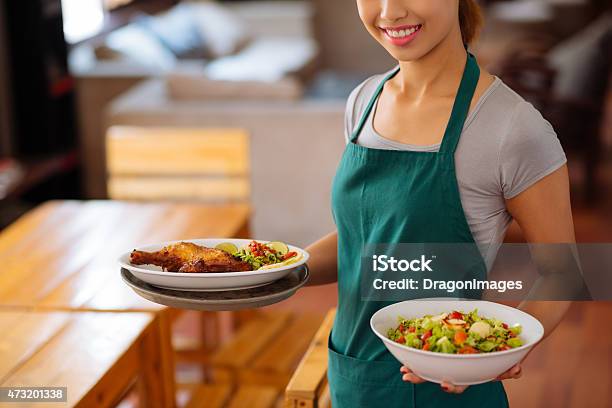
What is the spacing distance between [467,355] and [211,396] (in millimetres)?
1323

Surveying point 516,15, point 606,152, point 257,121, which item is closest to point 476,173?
point 257,121

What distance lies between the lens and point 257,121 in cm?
371

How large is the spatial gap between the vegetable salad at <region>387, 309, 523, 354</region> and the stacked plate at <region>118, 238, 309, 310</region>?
163 mm

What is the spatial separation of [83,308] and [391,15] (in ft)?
3.10

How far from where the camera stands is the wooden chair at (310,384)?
1.55 m

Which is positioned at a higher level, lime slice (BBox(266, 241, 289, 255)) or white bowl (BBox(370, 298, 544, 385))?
lime slice (BBox(266, 241, 289, 255))

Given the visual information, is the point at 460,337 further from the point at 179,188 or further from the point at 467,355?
the point at 179,188

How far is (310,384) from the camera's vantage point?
156cm

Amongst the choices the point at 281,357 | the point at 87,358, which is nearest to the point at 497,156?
the point at 87,358

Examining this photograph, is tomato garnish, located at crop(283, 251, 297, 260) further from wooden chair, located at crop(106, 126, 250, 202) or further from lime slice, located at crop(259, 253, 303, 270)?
wooden chair, located at crop(106, 126, 250, 202)

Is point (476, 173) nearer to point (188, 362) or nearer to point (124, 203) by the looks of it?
point (124, 203)

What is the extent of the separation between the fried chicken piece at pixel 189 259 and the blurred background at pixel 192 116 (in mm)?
1578

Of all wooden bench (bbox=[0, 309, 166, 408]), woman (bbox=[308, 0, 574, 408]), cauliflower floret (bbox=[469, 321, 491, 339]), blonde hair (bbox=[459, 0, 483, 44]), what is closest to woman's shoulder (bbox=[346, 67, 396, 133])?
woman (bbox=[308, 0, 574, 408])

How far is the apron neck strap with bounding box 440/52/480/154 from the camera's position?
3.75ft
